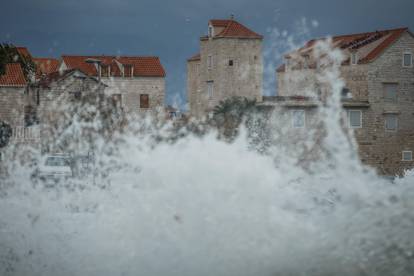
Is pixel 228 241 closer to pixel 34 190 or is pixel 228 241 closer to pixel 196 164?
pixel 196 164

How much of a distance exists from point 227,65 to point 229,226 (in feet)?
133

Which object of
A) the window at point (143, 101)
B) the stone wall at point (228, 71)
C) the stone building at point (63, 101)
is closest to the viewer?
the stone building at point (63, 101)

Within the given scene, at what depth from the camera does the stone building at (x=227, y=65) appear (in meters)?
53.7

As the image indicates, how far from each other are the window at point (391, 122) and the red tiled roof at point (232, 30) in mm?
10592

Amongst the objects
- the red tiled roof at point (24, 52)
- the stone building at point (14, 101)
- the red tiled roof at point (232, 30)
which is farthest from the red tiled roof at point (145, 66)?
the stone building at point (14, 101)

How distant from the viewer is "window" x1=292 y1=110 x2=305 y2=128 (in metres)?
50.8

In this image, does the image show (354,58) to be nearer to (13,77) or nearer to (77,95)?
(77,95)

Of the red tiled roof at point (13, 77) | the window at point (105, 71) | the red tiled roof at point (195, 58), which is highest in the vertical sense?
the red tiled roof at point (195, 58)

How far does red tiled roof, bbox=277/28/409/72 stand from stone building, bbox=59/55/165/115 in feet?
31.2

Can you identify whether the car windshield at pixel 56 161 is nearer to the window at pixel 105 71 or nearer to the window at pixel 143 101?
the window at pixel 143 101

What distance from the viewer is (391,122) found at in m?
51.8

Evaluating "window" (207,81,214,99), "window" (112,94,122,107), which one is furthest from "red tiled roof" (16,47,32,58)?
"window" (207,81,214,99)

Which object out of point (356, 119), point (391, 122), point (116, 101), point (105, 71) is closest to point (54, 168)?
point (116, 101)

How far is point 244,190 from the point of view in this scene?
13992mm
